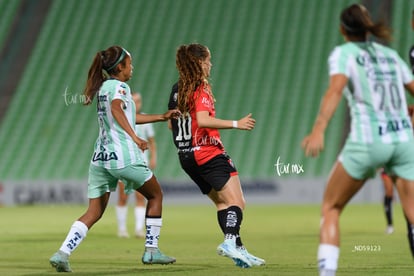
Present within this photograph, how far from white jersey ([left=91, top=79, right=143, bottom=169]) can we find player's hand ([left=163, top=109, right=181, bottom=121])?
12.9 inches

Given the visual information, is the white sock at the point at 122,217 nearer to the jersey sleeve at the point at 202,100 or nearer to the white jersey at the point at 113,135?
the white jersey at the point at 113,135

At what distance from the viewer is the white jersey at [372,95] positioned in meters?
6.54

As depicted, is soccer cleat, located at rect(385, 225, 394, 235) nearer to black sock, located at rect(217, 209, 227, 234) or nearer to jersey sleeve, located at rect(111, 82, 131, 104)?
black sock, located at rect(217, 209, 227, 234)

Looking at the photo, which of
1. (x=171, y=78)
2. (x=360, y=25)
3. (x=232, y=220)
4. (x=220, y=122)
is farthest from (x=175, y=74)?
(x=360, y=25)

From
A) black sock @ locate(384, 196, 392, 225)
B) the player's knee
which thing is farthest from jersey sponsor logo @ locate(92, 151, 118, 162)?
black sock @ locate(384, 196, 392, 225)

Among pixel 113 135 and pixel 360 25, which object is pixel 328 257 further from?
pixel 113 135

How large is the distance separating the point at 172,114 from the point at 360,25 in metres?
3.08

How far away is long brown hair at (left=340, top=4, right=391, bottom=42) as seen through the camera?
6.59 meters

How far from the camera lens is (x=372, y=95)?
6.57 meters

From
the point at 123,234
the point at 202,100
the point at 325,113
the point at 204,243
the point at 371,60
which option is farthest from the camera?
the point at 123,234

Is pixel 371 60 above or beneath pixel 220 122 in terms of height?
beneath

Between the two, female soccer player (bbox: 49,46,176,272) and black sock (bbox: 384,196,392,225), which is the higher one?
black sock (bbox: 384,196,392,225)

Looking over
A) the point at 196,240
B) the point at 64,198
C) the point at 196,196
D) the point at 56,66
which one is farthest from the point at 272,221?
the point at 56,66

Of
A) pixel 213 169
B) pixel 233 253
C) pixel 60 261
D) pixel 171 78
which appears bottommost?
pixel 60 261
